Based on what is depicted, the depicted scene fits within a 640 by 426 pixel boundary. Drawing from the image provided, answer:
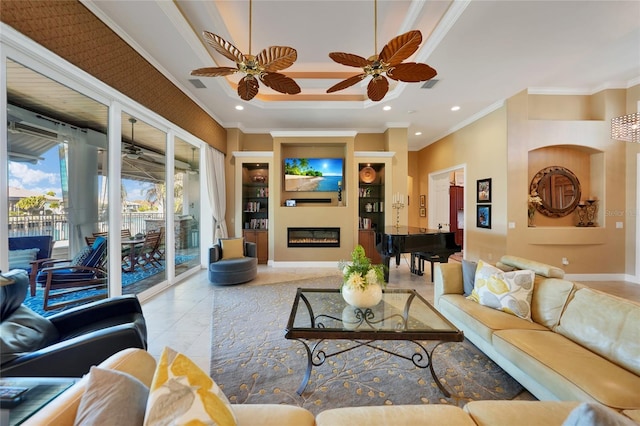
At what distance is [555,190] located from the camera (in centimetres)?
473

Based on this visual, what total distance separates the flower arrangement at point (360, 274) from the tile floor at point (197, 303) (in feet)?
4.01

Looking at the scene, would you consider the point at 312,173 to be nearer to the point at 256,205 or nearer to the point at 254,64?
the point at 256,205

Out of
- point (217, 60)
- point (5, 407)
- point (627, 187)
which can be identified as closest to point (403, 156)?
point (627, 187)

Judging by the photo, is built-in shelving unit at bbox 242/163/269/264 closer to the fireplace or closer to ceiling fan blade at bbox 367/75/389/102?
the fireplace

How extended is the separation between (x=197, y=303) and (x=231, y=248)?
1301mm

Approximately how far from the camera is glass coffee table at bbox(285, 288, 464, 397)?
1.80 m

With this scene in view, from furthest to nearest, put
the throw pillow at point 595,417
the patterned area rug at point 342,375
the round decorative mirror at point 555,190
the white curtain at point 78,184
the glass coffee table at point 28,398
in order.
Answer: the round decorative mirror at point 555,190, the white curtain at point 78,184, the patterned area rug at point 342,375, the glass coffee table at point 28,398, the throw pillow at point 595,417

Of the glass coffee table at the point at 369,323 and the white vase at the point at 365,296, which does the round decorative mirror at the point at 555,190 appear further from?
the white vase at the point at 365,296

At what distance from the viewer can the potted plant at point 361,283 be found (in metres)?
2.15

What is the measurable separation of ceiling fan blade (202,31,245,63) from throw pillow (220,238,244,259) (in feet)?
10.6

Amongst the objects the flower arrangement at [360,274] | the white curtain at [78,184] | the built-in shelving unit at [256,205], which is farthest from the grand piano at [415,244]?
the white curtain at [78,184]

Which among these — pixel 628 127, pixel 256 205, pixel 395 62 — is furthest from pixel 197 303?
pixel 628 127

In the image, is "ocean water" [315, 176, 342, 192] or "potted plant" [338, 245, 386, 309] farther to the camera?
→ "ocean water" [315, 176, 342, 192]

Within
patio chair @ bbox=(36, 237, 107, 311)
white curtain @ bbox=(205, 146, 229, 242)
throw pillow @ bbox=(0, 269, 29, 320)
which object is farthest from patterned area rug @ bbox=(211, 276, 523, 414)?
white curtain @ bbox=(205, 146, 229, 242)
